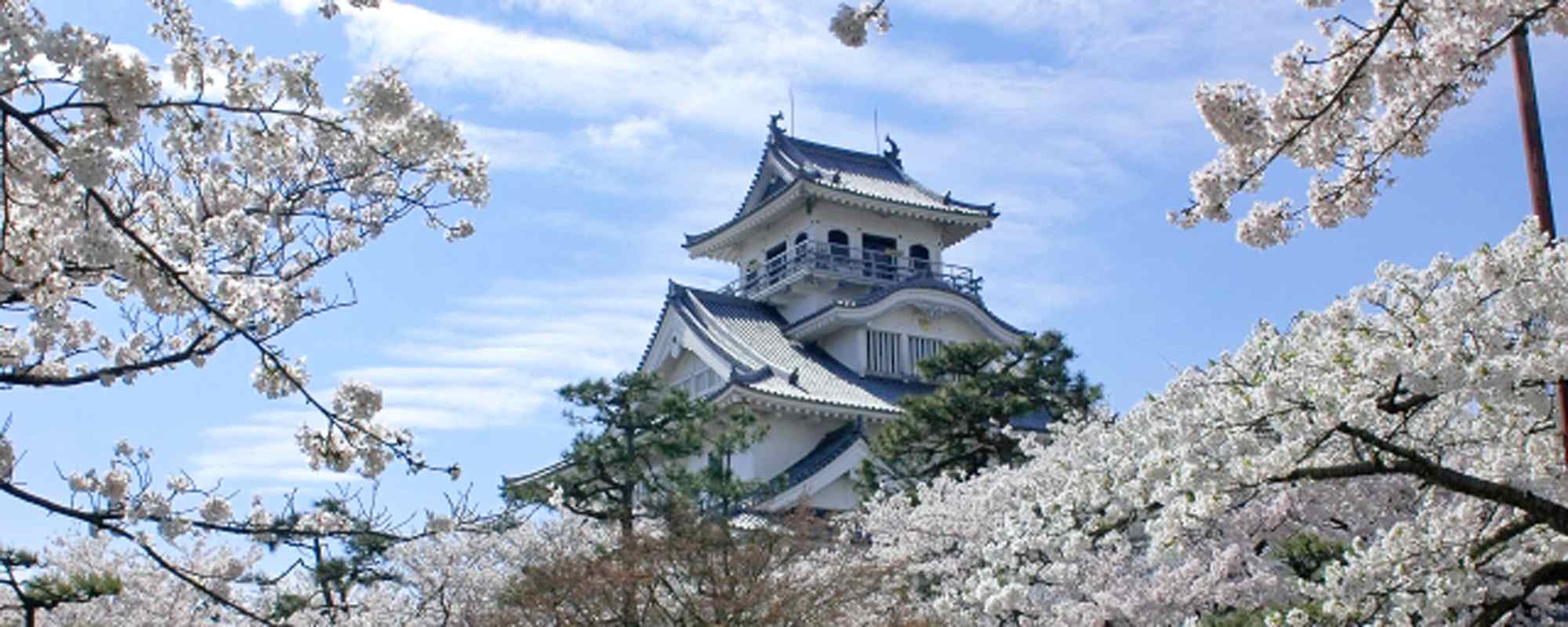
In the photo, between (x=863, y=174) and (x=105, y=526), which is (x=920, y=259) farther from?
(x=105, y=526)

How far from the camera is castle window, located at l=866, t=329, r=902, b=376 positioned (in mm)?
28594

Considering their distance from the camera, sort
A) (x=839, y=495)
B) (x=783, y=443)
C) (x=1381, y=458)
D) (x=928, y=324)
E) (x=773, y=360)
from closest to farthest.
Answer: (x=1381, y=458)
(x=839, y=495)
(x=783, y=443)
(x=773, y=360)
(x=928, y=324)

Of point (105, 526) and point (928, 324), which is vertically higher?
point (928, 324)

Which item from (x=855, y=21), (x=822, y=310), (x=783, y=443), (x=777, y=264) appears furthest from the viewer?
(x=777, y=264)

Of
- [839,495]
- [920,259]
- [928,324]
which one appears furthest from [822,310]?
[839,495]

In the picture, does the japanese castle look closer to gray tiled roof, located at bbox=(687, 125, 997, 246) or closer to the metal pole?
gray tiled roof, located at bbox=(687, 125, 997, 246)

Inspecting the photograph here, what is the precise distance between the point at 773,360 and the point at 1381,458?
20.9 meters

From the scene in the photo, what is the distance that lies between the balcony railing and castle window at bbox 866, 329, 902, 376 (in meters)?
1.16

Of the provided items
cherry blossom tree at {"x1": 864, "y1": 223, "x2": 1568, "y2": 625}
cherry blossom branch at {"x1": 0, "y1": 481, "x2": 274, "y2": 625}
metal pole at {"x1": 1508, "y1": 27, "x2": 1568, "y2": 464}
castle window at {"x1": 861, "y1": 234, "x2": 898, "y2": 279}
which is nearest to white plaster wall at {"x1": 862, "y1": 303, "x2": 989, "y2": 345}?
castle window at {"x1": 861, "y1": 234, "x2": 898, "y2": 279}

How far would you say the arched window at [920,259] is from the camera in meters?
31.8

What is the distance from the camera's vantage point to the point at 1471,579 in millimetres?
6711

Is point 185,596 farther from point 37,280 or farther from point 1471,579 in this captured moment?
point 1471,579

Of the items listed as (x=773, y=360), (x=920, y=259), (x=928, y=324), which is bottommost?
(x=773, y=360)

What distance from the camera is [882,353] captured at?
28.8 meters
